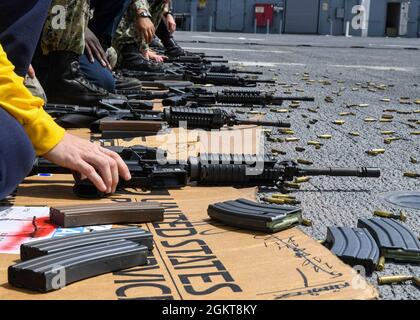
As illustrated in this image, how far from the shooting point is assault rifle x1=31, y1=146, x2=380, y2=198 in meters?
2.43

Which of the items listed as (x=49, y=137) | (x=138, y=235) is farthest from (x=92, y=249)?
(x=49, y=137)

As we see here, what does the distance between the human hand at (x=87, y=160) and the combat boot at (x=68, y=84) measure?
183 cm

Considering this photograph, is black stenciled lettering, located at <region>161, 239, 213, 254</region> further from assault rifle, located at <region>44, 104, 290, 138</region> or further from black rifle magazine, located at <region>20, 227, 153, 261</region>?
assault rifle, located at <region>44, 104, 290, 138</region>

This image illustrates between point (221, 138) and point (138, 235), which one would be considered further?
point (221, 138)

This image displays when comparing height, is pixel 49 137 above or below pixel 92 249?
above

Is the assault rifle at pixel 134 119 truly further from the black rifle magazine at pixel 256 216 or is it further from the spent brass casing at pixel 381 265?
the spent brass casing at pixel 381 265

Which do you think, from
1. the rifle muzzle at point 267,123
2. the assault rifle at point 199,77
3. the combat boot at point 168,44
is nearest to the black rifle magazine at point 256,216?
the rifle muzzle at point 267,123

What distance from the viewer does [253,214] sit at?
6.53ft

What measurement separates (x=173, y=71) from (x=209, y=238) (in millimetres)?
4416

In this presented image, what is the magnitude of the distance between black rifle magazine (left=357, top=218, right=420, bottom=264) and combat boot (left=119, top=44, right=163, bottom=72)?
4.22m

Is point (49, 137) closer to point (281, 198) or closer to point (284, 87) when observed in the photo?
point (281, 198)

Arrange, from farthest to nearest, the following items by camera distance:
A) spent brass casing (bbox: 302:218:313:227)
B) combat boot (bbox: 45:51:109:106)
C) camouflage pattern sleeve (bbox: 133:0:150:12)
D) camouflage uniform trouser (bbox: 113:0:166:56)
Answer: camouflage uniform trouser (bbox: 113:0:166:56), camouflage pattern sleeve (bbox: 133:0:150:12), combat boot (bbox: 45:51:109:106), spent brass casing (bbox: 302:218:313:227)

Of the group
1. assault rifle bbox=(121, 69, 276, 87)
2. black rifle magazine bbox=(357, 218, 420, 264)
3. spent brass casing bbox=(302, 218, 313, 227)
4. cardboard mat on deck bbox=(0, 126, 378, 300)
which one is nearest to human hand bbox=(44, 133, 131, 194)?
cardboard mat on deck bbox=(0, 126, 378, 300)
